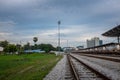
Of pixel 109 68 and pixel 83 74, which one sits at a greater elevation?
pixel 109 68

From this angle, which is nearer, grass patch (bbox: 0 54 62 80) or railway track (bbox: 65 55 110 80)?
railway track (bbox: 65 55 110 80)

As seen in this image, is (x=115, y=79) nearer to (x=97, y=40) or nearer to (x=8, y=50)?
(x=8, y=50)

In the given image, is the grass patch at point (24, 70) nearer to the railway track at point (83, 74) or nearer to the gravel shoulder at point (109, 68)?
the railway track at point (83, 74)

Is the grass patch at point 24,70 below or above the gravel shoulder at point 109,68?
below

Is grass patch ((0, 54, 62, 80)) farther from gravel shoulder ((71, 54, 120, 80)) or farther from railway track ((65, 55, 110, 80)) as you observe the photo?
gravel shoulder ((71, 54, 120, 80))

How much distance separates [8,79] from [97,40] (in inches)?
6959

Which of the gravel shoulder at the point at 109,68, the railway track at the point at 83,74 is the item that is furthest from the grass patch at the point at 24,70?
the gravel shoulder at the point at 109,68

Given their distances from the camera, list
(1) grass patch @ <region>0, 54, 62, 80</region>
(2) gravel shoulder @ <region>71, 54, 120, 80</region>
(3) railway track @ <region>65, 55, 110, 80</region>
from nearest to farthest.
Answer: (3) railway track @ <region>65, 55, 110, 80</region>, (2) gravel shoulder @ <region>71, 54, 120, 80</region>, (1) grass patch @ <region>0, 54, 62, 80</region>

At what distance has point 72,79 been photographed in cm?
1560

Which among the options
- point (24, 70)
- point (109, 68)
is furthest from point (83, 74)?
point (24, 70)

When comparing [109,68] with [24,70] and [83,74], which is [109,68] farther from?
[24,70]

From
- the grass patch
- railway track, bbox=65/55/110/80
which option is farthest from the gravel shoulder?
the grass patch

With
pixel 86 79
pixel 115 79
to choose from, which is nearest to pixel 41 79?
pixel 86 79

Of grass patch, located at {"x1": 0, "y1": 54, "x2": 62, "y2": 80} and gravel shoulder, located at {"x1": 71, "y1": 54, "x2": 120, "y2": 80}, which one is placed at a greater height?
gravel shoulder, located at {"x1": 71, "y1": 54, "x2": 120, "y2": 80}
